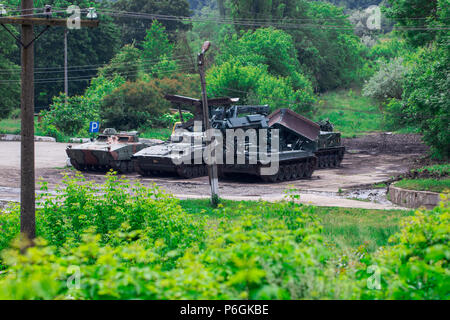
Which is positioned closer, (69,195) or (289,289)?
(289,289)

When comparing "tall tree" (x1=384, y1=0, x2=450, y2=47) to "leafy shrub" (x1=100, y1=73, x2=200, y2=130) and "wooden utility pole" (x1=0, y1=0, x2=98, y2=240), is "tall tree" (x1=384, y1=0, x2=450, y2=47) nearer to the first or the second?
"leafy shrub" (x1=100, y1=73, x2=200, y2=130)

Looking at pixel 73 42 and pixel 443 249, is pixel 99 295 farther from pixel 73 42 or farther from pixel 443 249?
pixel 73 42

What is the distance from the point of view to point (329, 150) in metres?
29.2

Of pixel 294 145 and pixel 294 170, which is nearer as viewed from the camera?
pixel 294 170

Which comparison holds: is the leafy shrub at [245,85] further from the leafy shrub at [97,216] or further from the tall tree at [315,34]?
the leafy shrub at [97,216]

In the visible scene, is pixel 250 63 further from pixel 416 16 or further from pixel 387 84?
pixel 416 16

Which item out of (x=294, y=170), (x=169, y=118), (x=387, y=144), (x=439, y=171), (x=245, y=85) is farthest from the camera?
(x=169, y=118)

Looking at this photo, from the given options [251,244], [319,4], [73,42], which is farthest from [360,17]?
[251,244]

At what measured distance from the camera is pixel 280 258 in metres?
5.14

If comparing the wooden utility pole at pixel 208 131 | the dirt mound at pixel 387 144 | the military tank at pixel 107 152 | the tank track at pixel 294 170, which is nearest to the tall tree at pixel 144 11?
the dirt mound at pixel 387 144

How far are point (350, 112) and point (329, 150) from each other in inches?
1209

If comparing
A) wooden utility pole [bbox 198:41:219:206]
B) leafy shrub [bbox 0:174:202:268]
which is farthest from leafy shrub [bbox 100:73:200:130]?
leafy shrub [bbox 0:174:202:268]

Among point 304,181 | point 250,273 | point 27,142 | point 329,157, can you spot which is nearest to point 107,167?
point 304,181
